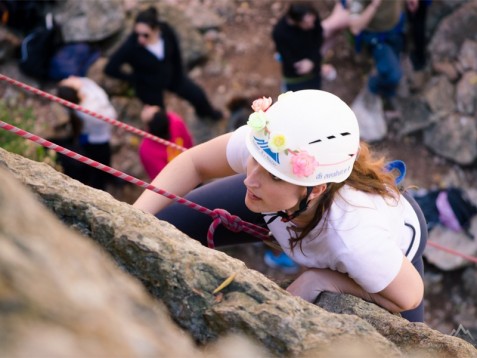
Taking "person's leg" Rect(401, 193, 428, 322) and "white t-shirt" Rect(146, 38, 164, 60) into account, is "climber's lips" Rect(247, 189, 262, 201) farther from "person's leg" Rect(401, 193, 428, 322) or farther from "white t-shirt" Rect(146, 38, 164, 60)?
"white t-shirt" Rect(146, 38, 164, 60)

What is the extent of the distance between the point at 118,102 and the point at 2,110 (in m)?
2.65

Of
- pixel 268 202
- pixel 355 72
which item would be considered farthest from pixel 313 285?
pixel 355 72

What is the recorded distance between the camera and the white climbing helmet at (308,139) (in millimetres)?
2703

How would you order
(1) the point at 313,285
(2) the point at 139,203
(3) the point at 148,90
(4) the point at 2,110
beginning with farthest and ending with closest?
1. (3) the point at 148,90
2. (4) the point at 2,110
3. (2) the point at 139,203
4. (1) the point at 313,285

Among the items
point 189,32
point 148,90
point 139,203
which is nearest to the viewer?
point 139,203

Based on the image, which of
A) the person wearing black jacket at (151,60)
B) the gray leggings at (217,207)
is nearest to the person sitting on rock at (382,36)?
the person wearing black jacket at (151,60)

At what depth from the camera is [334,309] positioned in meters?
2.99

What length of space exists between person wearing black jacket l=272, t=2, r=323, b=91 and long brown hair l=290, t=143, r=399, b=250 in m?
4.47

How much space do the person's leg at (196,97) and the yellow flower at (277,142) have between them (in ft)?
16.9

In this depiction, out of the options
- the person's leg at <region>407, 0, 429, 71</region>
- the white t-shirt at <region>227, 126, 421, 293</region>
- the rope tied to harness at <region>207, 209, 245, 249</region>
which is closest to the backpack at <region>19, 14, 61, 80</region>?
the person's leg at <region>407, 0, 429, 71</region>

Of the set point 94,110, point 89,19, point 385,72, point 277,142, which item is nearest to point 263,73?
point 385,72

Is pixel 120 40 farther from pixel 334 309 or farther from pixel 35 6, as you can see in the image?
pixel 334 309

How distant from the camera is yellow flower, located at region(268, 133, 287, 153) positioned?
2726 millimetres

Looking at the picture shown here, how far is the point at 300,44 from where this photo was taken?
7551 millimetres
